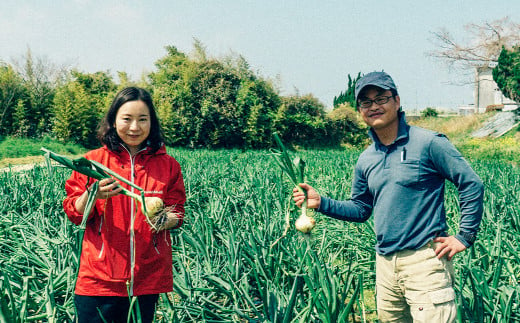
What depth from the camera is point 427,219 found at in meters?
1.55

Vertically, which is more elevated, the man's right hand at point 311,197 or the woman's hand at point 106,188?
the woman's hand at point 106,188

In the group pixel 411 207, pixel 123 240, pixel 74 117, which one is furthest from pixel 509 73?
pixel 123 240

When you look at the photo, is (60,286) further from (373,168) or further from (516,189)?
(516,189)

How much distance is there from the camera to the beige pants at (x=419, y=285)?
1481 millimetres

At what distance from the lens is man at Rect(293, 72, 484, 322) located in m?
1.51

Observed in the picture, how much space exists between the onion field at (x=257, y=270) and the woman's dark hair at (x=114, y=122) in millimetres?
365

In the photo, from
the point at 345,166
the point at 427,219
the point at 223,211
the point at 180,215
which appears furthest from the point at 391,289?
the point at 345,166

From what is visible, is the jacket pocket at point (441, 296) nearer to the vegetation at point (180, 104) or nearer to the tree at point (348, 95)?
the vegetation at point (180, 104)

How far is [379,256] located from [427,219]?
0.85ft

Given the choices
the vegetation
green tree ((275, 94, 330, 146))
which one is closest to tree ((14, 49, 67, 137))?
the vegetation

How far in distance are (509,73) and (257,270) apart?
2124cm

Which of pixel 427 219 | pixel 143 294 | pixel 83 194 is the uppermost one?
pixel 83 194

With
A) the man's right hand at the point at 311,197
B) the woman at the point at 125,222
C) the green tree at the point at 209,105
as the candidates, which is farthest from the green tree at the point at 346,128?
the woman at the point at 125,222

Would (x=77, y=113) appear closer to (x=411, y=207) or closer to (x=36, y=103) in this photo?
(x=36, y=103)
